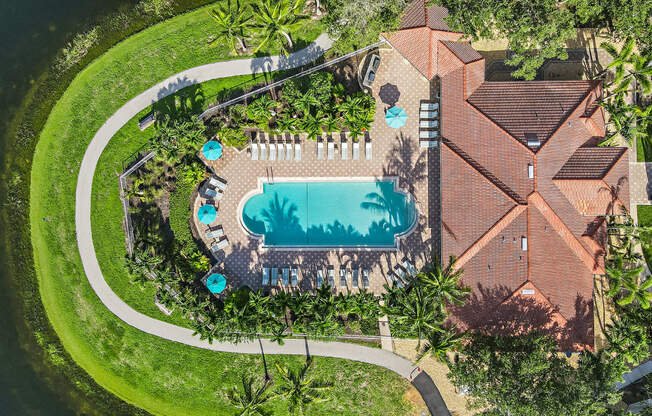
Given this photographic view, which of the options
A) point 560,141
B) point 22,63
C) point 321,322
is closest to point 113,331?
point 321,322

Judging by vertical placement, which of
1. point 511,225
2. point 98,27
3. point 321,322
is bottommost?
point 321,322

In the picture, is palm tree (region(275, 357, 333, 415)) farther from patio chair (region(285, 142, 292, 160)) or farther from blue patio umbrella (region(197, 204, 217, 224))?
patio chair (region(285, 142, 292, 160))

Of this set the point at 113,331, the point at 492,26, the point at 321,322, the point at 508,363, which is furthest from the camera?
the point at 113,331

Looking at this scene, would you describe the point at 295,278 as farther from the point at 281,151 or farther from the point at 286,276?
the point at 281,151

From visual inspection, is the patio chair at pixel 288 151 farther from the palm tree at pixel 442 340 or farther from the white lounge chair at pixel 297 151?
the palm tree at pixel 442 340

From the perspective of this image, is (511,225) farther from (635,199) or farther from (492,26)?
(492,26)
